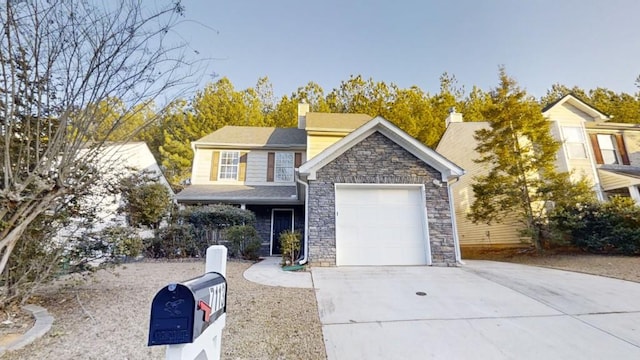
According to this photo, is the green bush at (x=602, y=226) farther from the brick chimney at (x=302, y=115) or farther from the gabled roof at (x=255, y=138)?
the brick chimney at (x=302, y=115)

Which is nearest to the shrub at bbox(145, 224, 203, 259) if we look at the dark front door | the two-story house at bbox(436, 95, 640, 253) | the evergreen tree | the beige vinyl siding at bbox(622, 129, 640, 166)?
the dark front door

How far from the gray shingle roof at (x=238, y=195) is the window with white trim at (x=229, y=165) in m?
0.86

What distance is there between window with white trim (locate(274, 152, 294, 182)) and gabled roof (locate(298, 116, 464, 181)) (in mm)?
5292

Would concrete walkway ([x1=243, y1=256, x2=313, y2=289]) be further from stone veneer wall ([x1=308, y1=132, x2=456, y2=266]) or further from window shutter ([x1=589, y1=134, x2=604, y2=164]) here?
window shutter ([x1=589, y1=134, x2=604, y2=164])

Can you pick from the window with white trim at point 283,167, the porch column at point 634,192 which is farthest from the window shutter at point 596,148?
the window with white trim at point 283,167

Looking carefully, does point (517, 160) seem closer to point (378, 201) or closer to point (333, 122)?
point (378, 201)

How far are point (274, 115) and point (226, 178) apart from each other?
30.8ft

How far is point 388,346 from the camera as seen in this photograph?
3080 mm

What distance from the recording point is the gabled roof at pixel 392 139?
775cm

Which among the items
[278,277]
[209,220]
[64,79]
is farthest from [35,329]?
[209,220]

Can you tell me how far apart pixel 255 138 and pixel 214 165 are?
2339 millimetres

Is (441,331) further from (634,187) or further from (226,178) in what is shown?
(634,187)

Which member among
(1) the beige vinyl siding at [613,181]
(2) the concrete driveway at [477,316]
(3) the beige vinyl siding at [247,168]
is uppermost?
(3) the beige vinyl siding at [247,168]

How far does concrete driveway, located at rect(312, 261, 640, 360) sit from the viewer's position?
3020mm
